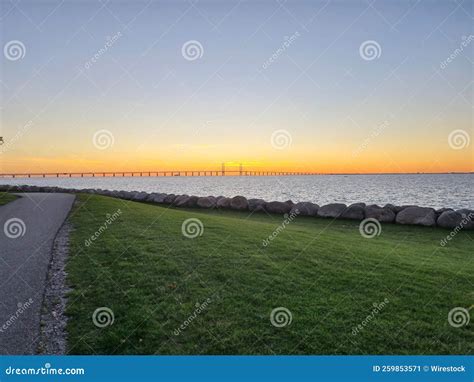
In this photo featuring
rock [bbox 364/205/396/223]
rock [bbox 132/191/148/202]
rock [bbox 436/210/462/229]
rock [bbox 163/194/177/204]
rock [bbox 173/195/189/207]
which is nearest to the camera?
rock [bbox 436/210/462/229]

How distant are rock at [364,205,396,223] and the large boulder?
1.08 feet

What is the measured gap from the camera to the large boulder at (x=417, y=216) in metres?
18.5

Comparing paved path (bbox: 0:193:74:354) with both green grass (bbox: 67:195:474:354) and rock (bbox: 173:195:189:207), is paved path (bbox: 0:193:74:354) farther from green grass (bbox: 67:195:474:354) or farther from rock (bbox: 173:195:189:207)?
rock (bbox: 173:195:189:207)

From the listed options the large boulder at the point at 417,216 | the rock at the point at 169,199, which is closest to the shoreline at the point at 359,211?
the large boulder at the point at 417,216

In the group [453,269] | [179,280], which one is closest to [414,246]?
[453,269]

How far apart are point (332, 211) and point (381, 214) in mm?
2602

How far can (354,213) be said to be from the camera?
20766 millimetres

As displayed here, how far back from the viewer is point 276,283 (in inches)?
315

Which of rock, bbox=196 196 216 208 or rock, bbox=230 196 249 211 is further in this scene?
rock, bbox=196 196 216 208

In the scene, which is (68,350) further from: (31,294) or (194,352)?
(31,294)

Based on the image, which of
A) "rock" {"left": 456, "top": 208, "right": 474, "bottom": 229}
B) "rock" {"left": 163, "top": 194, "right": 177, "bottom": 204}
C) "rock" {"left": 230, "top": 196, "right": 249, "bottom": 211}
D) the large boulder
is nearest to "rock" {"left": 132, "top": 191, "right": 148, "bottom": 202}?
"rock" {"left": 163, "top": 194, "right": 177, "bottom": 204}

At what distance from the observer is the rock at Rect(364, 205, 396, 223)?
776 inches

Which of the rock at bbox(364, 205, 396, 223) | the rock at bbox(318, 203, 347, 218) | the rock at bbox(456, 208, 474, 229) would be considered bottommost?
the rock at bbox(456, 208, 474, 229)

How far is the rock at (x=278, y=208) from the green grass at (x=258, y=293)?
10150 mm
